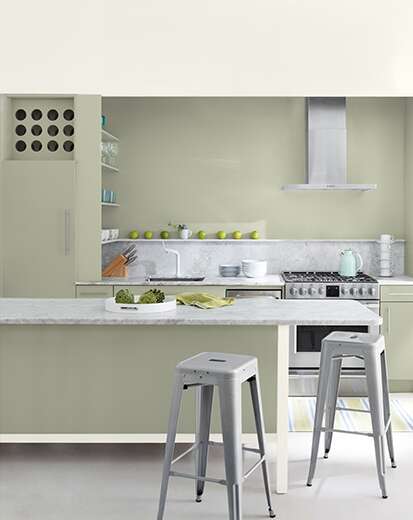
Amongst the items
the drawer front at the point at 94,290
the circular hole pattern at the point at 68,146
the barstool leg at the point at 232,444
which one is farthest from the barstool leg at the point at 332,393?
the circular hole pattern at the point at 68,146

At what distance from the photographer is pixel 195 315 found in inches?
152

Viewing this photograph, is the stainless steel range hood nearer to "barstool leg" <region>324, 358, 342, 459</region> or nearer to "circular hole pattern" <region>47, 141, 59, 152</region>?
"circular hole pattern" <region>47, 141, 59, 152</region>

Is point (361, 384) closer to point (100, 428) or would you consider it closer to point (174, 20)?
point (100, 428)

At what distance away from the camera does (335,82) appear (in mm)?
6176

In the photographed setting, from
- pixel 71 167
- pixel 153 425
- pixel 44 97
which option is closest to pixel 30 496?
pixel 153 425

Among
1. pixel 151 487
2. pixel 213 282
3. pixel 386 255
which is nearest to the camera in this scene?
pixel 151 487

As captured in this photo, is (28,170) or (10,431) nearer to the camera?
(10,431)

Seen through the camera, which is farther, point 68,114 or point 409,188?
point 409,188

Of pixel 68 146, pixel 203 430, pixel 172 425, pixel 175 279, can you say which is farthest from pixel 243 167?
pixel 172 425

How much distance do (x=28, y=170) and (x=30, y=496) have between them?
3.03 metres

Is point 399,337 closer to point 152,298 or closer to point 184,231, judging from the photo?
point 184,231

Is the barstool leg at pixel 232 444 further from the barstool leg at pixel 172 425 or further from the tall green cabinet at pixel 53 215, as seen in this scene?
the tall green cabinet at pixel 53 215

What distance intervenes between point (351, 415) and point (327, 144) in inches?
99.7

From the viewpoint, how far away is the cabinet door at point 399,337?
606 centimetres
